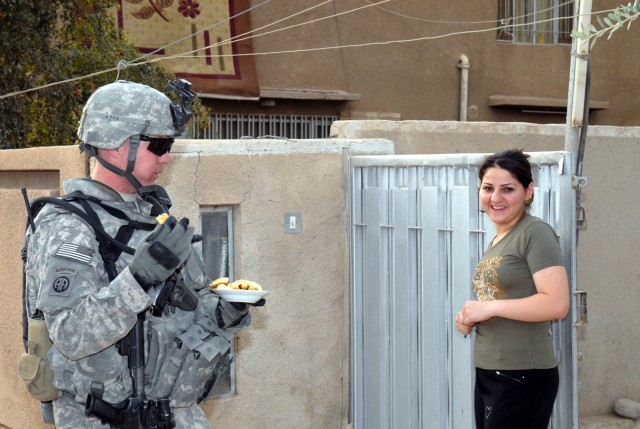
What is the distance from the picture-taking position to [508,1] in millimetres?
14875

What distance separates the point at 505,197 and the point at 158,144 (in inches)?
57.1

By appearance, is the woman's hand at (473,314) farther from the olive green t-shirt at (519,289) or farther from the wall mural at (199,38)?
the wall mural at (199,38)

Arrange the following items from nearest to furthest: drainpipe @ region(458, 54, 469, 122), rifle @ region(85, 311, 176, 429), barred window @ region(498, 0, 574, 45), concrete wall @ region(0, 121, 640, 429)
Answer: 1. rifle @ region(85, 311, 176, 429)
2. concrete wall @ region(0, 121, 640, 429)
3. drainpipe @ region(458, 54, 469, 122)
4. barred window @ region(498, 0, 574, 45)

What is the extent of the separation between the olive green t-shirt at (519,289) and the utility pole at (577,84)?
1.25 metres

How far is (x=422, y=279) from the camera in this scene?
17.7ft

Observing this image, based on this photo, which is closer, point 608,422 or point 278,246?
point 278,246

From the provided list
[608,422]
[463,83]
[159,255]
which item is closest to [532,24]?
[463,83]

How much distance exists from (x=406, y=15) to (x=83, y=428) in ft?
36.3

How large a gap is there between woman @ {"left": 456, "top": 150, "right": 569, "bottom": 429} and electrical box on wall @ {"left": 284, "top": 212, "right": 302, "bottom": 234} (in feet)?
6.42

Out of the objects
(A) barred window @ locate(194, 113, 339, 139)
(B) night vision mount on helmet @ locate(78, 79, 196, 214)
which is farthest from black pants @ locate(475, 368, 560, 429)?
(A) barred window @ locate(194, 113, 339, 139)

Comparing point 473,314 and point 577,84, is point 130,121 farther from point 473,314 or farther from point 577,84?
point 577,84

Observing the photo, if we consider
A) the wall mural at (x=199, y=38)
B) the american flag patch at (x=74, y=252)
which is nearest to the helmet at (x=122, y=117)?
the american flag patch at (x=74, y=252)

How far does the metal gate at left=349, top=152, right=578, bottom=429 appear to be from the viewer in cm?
457

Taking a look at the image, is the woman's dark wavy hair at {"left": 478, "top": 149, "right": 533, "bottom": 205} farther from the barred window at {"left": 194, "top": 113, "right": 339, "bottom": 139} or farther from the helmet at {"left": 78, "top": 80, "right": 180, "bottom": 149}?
the barred window at {"left": 194, "top": 113, "right": 339, "bottom": 139}
